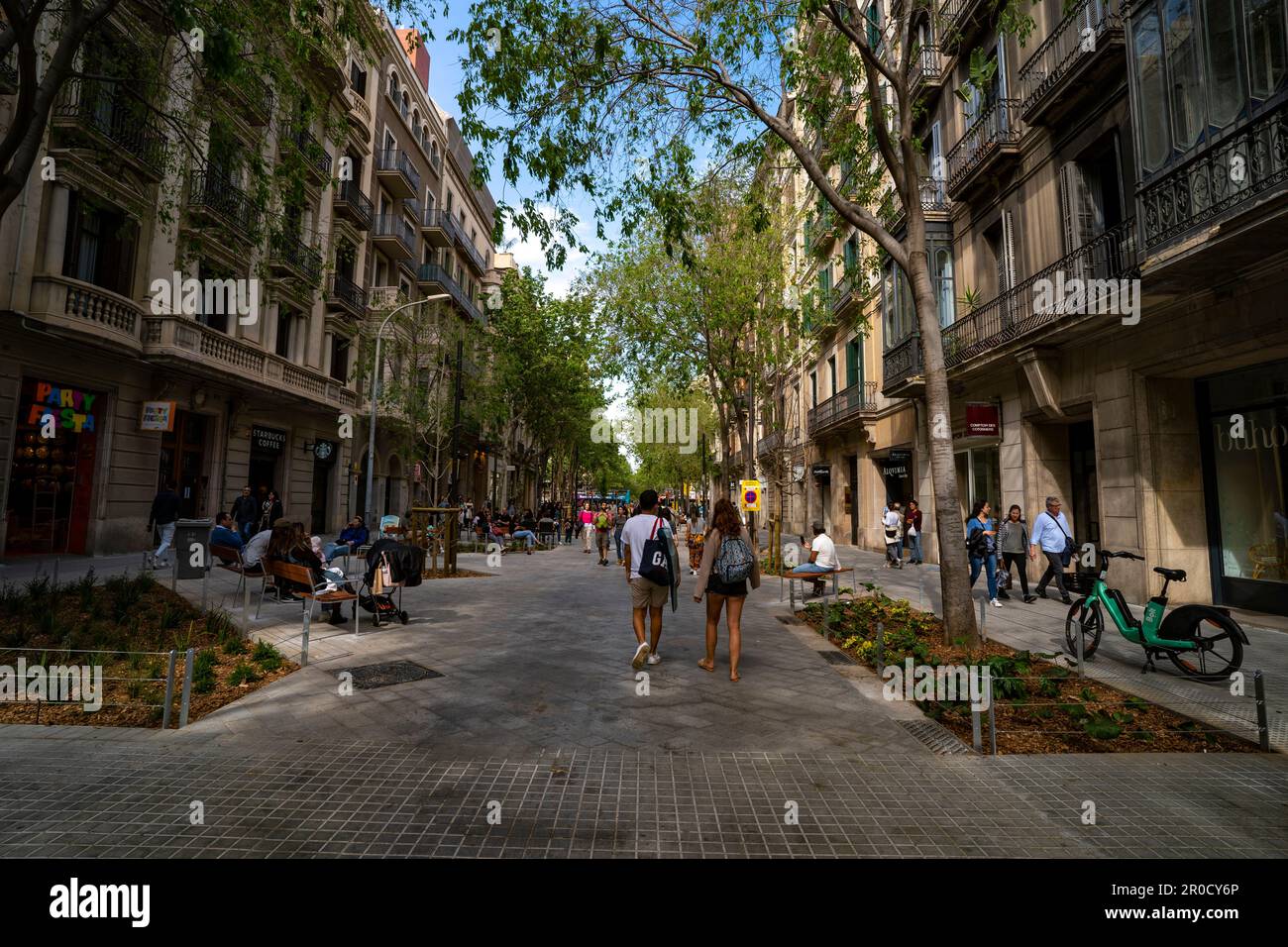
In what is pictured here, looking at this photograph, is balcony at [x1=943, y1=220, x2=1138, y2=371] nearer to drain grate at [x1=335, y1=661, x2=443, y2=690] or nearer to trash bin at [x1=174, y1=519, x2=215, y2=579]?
drain grate at [x1=335, y1=661, x2=443, y2=690]

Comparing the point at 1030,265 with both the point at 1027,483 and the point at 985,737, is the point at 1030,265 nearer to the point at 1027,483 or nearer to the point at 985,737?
the point at 1027,483

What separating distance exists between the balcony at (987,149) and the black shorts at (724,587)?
12880 mm

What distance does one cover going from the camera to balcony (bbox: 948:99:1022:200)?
13672 millimetres

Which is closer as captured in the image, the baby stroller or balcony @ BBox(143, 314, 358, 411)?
the baby stroller

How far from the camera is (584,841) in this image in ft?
9.99

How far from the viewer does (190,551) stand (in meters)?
9.86

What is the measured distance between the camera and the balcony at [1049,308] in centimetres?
1045

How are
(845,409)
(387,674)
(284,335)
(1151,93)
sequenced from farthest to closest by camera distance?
(845,409) → (284,335) → (1151,93) → (387,674)

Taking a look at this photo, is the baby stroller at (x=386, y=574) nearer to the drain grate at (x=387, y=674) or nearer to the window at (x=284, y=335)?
the drain grate at (x=387, y=674)

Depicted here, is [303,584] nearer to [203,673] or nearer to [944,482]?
[203,673]

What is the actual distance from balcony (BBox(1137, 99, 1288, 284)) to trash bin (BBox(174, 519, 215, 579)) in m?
14.6

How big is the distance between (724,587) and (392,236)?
28348 mm

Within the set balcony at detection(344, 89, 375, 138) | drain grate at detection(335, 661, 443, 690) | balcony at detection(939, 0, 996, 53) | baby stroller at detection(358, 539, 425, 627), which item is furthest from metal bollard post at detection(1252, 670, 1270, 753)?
balcony at detection(344, 89, 375, 138)

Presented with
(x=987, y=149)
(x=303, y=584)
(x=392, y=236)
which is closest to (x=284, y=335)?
(x=392, y=236)
